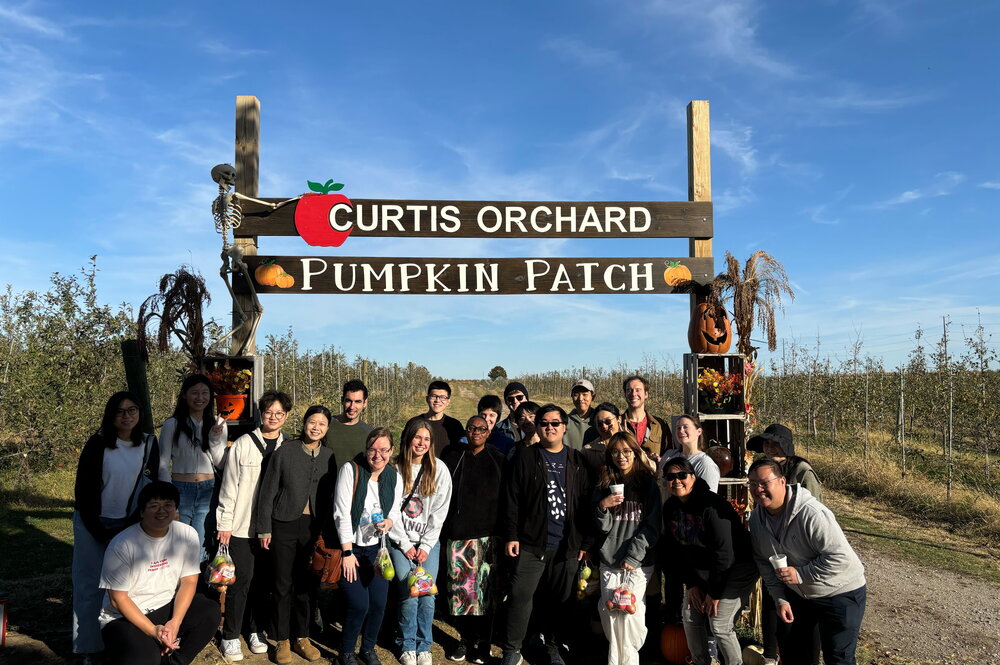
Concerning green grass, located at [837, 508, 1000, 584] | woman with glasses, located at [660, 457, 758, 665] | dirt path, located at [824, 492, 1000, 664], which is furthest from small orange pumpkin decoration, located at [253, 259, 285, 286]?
green grass, located at [837, 508, 1000, 584]

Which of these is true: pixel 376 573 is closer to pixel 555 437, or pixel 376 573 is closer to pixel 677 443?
pixel 555 437

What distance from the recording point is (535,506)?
394cm

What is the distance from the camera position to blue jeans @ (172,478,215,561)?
4.11 metres

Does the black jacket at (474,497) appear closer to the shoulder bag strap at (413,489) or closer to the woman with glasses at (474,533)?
the woman with glasses at (474,533)

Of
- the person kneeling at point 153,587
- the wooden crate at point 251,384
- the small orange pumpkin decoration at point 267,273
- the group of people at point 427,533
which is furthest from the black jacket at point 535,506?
the small orange pumpkin decoration at point 267,273

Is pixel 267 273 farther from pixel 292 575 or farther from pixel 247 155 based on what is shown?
pixel 292 575

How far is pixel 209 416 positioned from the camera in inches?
167

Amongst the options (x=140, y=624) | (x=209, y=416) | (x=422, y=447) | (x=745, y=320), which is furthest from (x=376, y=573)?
(x=745, y=320)

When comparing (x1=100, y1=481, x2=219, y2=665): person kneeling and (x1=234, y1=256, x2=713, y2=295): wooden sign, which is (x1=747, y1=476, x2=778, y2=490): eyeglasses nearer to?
(x1=234, y1=256, x2=713, y2=295): wooden sign

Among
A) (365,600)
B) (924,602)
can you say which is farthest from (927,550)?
(365,600)

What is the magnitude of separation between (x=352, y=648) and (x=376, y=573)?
489 millimetres

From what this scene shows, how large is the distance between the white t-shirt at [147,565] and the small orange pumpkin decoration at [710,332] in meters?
4.00

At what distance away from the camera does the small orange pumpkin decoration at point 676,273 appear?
5.57 m

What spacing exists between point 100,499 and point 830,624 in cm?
418
